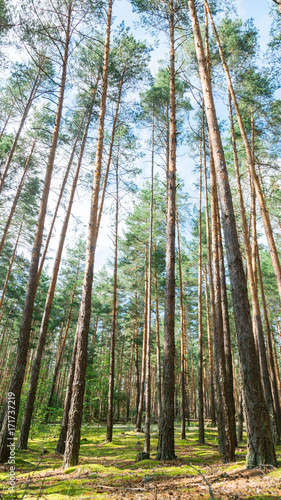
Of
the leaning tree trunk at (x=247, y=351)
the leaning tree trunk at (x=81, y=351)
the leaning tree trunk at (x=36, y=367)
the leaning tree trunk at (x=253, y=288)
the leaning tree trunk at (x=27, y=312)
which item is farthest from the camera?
the leaning tree trunk at (x=253, y=288)

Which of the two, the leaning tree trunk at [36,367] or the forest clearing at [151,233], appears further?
the leaning tree trunk at [36,367]

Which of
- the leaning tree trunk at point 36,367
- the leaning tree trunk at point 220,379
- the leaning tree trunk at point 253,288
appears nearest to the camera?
the leaning tree trunk at point 220,379

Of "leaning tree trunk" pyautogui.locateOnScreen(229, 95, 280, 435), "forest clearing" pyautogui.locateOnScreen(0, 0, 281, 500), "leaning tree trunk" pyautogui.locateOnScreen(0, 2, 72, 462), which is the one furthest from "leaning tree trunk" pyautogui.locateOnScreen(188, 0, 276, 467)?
"leaning tree trunk" pyautogui.locateOnScreen(0, 2, 72, 462)

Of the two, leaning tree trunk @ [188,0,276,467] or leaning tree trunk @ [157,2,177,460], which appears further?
leaning tree trunk @ [157,2,177,460]

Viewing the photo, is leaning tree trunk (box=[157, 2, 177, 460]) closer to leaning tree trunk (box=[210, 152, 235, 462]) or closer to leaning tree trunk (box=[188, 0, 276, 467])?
leaning tree trunk (box=[210, 152, 235, 462])

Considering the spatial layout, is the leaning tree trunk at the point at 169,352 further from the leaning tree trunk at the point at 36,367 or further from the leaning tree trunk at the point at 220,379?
the leaning tree trunk at the point at 36,367

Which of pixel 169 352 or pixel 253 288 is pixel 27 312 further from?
pixel 253 288

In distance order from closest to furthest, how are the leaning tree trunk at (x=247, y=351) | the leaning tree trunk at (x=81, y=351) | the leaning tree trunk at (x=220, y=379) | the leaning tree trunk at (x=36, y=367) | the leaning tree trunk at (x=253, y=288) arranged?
the leaning tree trunk at (x=247, y=351)
the leaning tree trunk at (x=81, y=351)
the leaning tree trunk at (x=220, y=379)
the leaning tree trunk at (x=36, y=367)
the leaning tree trunk at (x=253, y=288)

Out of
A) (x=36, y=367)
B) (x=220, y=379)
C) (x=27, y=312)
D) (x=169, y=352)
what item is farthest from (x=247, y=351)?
(x=36, y=367)

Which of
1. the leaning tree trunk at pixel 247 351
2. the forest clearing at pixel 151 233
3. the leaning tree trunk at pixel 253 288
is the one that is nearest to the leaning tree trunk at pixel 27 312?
the forest clearing at pixel 151 233

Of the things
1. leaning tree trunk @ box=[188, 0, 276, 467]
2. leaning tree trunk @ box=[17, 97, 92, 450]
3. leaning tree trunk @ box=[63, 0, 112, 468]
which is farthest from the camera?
leaning tree trunk @ box=[17, 97, 92, 450]

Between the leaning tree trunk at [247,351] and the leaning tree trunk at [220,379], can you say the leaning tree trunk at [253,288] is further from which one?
the leaning tree trunk at [247,351]

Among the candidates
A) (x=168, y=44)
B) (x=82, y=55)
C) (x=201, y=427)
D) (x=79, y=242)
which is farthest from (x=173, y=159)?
(x=79, y=242)

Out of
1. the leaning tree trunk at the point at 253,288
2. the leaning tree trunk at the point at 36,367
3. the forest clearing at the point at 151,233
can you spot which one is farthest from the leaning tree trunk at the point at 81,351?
the leaning tree trunk at the point at 253,288
